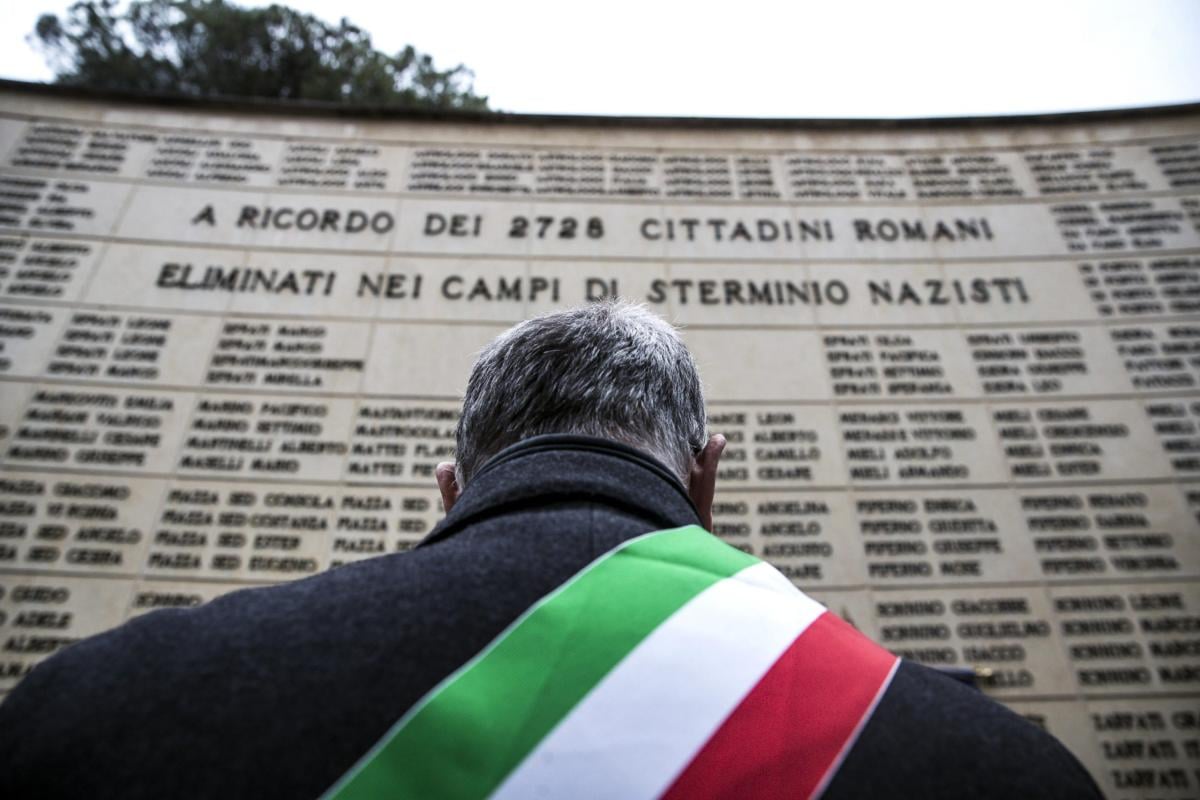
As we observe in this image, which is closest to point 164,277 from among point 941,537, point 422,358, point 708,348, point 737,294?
point 422,358

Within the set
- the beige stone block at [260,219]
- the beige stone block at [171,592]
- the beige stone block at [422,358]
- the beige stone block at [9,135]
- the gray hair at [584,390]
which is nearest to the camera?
the gray hair at [584,390]

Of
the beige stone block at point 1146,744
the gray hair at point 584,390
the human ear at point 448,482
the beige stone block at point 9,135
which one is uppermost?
the beige stone block at point 9,135

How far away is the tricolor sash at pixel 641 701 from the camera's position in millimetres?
672

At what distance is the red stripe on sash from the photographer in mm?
706

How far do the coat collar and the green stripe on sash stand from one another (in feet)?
0.25

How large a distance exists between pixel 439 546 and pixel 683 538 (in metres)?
0.33

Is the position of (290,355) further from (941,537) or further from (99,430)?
(941,537)

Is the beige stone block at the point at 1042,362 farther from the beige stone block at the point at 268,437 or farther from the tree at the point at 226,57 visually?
the tree at the point at 226,57

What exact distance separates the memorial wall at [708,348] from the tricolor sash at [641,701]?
2.41 metres

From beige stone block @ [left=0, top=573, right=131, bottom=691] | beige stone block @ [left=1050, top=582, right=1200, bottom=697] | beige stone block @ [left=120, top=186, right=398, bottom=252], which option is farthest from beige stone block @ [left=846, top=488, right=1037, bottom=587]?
beige stone block @ [left=0, top=573, right=131, bottom=691]

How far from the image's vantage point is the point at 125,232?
12.9 feet

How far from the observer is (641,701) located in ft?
2.44

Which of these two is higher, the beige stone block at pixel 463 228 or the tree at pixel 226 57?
the tree at pixel 226 57

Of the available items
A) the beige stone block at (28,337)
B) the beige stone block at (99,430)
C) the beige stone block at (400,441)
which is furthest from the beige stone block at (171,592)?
the beige stone block at (28,337)
